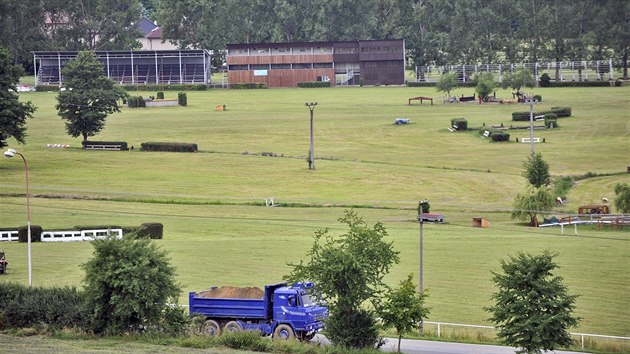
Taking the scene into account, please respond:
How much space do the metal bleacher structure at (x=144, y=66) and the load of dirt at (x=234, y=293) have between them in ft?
427

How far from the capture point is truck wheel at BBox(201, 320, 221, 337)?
39.4 meters

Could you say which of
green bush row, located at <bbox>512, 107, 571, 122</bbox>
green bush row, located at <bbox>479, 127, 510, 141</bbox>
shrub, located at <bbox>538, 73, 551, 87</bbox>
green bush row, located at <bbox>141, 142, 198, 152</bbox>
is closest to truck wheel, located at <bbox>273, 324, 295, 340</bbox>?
green bush row, located at <bbox>141, 142, 198, 152</bbox>

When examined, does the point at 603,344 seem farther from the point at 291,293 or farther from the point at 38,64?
the point at 38,64

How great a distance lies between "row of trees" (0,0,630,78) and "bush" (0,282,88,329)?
133663 mm

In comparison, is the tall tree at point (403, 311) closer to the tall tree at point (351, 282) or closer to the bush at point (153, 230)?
the tall tree at point (351, 282)

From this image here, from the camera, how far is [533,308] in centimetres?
3597

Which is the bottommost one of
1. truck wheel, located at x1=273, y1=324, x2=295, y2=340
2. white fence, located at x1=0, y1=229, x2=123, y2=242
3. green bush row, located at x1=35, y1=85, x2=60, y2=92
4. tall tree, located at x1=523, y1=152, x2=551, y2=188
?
truck wheel, located at x1=273, y1=324, x2=295, y2=340

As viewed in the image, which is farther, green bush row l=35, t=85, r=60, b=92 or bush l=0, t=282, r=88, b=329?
green bush row l=35, t=85, r=60, b=92

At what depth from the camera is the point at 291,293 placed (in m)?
39.2

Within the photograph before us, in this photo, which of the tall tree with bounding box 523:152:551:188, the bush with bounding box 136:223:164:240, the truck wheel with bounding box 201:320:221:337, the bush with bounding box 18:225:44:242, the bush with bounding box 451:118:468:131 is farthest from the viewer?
the bush with bounding box 451:118:468:131

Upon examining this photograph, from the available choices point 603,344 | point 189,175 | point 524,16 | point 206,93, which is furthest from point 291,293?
point 524,16

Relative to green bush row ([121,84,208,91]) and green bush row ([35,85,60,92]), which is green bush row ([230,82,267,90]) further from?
green bush row ([35,85,60,92])

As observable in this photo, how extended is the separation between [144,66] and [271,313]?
445ft

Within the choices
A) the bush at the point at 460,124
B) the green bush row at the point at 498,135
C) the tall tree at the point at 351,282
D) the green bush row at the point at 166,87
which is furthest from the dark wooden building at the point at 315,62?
the tall tree at the point at 351,282
